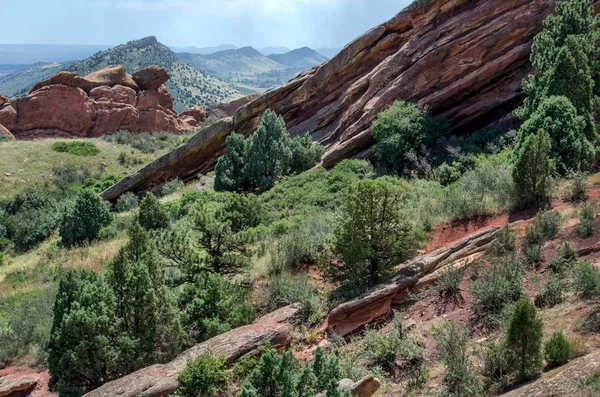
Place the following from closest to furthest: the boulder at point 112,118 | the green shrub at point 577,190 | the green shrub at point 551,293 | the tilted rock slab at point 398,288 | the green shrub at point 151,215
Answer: the green shrub at point 551,293
the tilted rock slab at point 398,288
the green shrub at point 577,190
the green shrub at point 151,215
the boulder at point 112,118

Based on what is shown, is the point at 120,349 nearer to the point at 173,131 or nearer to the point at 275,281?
the point at 275,281

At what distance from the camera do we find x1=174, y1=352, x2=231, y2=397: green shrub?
5.63 m

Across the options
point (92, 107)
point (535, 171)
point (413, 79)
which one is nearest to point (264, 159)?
point (413, 79)

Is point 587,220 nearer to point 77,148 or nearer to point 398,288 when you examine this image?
point 398,288

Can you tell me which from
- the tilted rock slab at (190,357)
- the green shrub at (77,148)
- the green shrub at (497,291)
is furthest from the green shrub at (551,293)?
the green shrub at (77,148)

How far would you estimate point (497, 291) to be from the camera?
604 centimetres

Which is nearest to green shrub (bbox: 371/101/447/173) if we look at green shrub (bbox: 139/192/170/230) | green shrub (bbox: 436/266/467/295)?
green shrub (bbox: 139/192/170/230)

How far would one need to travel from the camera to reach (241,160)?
20.7 meters

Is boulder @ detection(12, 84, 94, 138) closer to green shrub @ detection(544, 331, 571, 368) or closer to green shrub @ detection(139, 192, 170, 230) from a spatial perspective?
green shrub @ detection(139, 192, 170, 230)

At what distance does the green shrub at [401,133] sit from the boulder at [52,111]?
35.6 metres

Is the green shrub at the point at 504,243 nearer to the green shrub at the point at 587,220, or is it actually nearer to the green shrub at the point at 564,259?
the green shrub at the point at 564,259

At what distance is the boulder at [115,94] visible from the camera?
45.8m

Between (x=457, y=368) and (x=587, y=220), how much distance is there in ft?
13.1

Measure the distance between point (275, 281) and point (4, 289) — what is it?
31.3 feet
